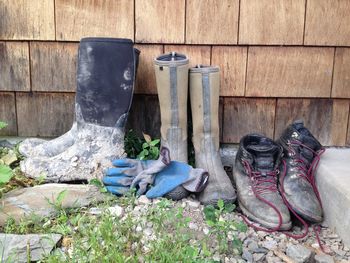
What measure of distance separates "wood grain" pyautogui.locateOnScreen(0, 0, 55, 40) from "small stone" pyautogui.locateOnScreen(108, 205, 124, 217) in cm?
84

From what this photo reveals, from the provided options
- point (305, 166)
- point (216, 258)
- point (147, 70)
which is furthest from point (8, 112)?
point (305, 166)

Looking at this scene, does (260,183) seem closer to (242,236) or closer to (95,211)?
(242,236)

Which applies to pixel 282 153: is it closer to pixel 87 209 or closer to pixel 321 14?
pixel 321 14

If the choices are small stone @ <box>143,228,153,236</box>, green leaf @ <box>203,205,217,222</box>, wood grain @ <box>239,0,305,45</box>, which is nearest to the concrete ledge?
green leaf @ <box>203,205,217,222</box>

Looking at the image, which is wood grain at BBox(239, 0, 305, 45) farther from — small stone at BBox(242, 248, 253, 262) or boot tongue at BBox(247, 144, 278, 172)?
small stone at BBox(242, 248, 253, 262)

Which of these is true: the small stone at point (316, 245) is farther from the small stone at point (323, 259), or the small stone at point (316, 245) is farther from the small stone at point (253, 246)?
the small stone at point (253, 246)

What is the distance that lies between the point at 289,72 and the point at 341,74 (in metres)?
0.22

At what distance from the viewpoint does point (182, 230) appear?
1.29 m

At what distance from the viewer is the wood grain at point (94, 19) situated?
69.1 inches

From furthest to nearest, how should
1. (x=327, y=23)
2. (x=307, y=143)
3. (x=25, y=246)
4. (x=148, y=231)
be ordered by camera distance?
(x=327, y=23) < (x=307, y=143) < (x=148, y=231) < (x=25, y=246)

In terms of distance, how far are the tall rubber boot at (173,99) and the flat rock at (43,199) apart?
14.1 inches

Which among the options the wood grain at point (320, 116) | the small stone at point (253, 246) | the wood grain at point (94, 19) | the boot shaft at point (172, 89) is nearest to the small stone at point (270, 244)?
the small stone at point (253, 246)

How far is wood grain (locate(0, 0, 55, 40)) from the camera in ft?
5.80

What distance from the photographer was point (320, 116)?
1.82 meters
